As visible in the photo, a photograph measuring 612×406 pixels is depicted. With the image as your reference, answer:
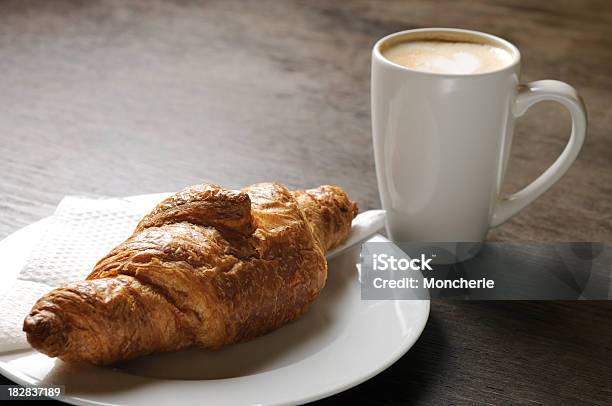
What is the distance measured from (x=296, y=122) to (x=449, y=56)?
1.57 ft

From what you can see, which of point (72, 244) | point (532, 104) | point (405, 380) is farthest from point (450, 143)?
point (72, 244)

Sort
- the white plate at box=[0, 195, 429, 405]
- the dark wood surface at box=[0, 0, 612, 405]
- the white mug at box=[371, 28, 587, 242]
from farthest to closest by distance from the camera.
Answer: the white mug at box=[371, 28, 587, 242] < the dark wood surface at box=[0, 0, 612, 405] < the white plate at box=[0, 195, 429, 405]

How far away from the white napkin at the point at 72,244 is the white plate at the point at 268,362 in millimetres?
19

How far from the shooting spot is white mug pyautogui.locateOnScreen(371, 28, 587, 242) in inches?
39.9

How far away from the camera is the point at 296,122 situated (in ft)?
5.03

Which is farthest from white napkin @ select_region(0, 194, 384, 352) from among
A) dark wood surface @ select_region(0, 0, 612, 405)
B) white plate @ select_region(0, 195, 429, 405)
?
dark wood surface @ select_region(0, 0, 612, 405)

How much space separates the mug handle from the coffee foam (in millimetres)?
52

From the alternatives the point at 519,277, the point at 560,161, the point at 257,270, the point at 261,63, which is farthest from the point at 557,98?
the point at 261,63

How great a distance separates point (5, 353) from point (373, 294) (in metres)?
0.39

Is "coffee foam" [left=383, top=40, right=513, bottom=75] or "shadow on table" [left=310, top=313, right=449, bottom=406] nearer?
"shadow on table" [left=310, top=313, right=449, bottom=406]

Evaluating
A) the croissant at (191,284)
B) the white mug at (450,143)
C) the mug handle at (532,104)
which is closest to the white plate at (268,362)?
the croissant at (191,284)

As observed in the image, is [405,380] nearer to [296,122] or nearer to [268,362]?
[268,362]

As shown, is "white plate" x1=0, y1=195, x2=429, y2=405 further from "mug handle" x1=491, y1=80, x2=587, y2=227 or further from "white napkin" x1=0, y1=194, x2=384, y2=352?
"mug handle" x1=491, y1=80, x2=587, y2=227

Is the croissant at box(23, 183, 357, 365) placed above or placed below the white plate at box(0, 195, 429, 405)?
above
